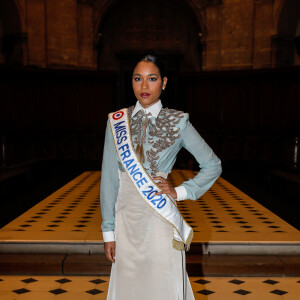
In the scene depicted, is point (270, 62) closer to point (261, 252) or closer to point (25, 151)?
point (25, 151)

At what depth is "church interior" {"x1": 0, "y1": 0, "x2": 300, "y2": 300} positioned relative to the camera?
27.8ft

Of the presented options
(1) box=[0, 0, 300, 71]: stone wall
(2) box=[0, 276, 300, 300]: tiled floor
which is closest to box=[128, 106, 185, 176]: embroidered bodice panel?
(2) box=[0, 276, 300, 300]: tiled floor

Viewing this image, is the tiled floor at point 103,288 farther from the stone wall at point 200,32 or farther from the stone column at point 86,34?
the stone column at point 86,34

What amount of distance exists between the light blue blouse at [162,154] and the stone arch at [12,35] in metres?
12.6

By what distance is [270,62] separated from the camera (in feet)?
45.3

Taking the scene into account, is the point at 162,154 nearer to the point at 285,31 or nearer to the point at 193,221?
the point at 193,221

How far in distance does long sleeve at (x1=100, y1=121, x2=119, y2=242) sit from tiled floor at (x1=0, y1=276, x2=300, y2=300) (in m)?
2.30

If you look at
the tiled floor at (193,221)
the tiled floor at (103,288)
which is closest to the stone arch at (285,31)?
the tiled floor at (193,221)

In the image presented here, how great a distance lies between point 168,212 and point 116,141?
41cm

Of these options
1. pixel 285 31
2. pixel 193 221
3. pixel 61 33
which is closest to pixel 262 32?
pixel 285 31

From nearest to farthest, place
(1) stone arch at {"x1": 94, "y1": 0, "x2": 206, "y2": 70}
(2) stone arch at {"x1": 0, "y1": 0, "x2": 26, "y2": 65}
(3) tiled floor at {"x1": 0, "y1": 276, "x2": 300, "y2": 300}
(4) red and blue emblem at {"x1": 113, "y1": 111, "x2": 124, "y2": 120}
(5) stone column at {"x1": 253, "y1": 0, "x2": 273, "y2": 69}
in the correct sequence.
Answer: (4) red and blue emblem at {"x1": 113, "y1": 111, "x2": 124, "y2": 120} → (3) tiled floor at {"x1": 0, "y1": 276, "x2": 300, "y2": 300} → (2) stone arch at {"x1": 0, "y1": 0, "x2": 26, "y2": 65} → (5) stone column at {"x1": 253, "y1": 0, "x2": 273, "y2": 69} → (1) stone arch at {"x1": 94, "y1": 0, "x2": 206, "y2": 70}

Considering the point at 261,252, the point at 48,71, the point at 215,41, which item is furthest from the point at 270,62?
the point at 261,252

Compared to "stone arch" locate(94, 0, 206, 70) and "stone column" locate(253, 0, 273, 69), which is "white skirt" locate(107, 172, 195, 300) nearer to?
"stone column" locate(253, 0, 273, 69)

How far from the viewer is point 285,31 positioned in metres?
13.8
